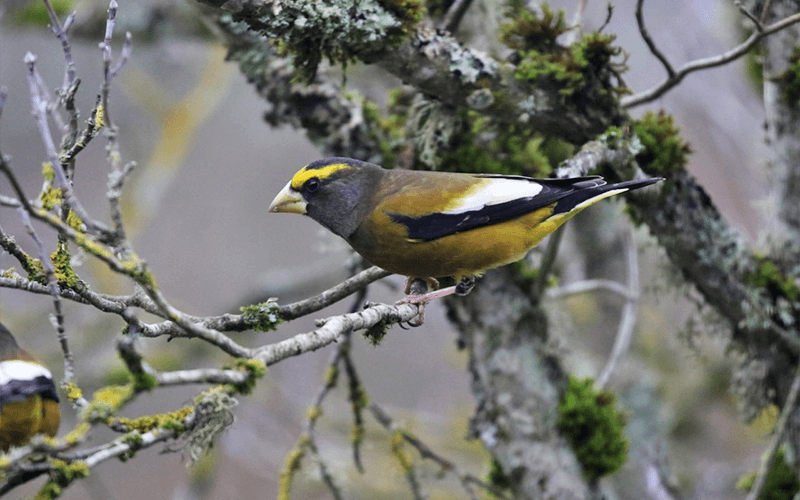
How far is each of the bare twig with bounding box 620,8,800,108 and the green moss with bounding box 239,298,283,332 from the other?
225 cm

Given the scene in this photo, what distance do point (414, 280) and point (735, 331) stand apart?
2006 mm

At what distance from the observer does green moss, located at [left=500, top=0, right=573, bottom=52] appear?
3549 millimetres

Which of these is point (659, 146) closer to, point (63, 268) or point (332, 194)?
point (332, 194)

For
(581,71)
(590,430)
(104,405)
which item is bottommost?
(104,405)

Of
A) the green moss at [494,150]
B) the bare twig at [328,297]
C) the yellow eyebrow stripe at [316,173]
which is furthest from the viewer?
the green moss at [494,150]

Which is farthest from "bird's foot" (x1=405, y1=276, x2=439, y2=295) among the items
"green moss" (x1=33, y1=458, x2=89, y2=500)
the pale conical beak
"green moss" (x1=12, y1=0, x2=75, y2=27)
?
"green moss" (x1=12, y1=0, x2=75, y2=27)

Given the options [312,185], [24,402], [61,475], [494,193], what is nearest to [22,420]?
[24,402]

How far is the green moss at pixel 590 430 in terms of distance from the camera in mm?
4016

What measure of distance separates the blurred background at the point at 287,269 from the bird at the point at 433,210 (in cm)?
130

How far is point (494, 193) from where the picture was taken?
3125mm

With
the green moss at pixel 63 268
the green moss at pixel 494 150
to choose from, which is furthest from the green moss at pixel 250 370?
the green moss at pixel 494 150

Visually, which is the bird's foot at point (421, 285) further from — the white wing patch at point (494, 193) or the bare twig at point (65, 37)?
the bare twig at point (65, 37)

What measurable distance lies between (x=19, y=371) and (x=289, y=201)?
4.18 feet

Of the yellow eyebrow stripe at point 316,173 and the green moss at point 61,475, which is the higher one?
the yellow eyebrow stripe at point 316,173
